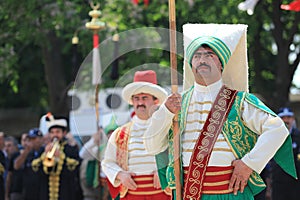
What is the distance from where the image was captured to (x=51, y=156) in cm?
1103

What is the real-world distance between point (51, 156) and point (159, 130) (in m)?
5.18

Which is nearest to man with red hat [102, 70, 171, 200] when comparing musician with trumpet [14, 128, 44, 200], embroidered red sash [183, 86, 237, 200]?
embroidered red sash [183, 86, 237, 200]

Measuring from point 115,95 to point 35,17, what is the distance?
6.03 metres

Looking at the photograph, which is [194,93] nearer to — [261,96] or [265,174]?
[265,174]

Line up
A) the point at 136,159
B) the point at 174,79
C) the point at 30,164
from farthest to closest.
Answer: the point at 30,164, the point at 136,159, the point at 174,79

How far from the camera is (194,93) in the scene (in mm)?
6266

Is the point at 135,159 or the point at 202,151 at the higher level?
the point at 202,151

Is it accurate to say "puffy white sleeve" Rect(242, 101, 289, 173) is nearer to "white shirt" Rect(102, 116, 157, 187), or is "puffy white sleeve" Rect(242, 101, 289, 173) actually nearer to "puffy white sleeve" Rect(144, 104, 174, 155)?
"puffy white sleeve" Rect(144, 104, 174, 155)

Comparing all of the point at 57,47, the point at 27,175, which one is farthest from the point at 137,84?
the point at 57,47

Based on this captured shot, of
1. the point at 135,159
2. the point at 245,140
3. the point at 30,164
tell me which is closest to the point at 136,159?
the point at 135,159

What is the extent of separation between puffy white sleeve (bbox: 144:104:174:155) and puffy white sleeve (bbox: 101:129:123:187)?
147cm

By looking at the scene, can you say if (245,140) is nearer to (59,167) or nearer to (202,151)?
(202,151)

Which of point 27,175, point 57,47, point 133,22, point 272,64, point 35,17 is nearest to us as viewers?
point 27,175

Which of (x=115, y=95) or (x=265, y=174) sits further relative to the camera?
(x=265, y=174)
